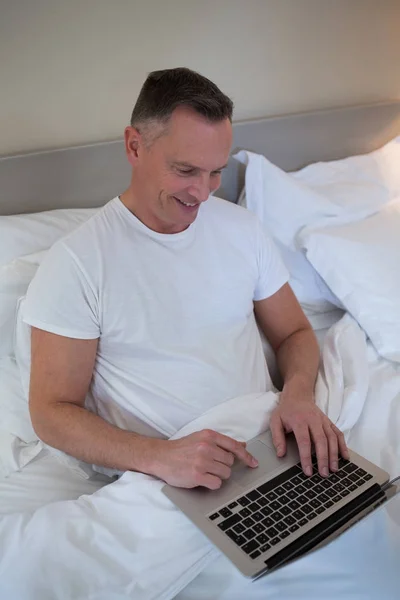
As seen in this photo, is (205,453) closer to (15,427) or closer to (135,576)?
(135,576)

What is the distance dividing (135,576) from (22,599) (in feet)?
0.51

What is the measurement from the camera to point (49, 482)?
110 cm

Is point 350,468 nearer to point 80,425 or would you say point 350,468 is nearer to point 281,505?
point 281,505

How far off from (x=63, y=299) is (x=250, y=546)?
0.52 meters

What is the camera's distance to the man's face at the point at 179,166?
1.05m

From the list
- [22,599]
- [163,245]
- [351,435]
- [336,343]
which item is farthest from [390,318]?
[22,599]

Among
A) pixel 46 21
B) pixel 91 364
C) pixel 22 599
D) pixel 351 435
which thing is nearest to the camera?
pixel 22 599

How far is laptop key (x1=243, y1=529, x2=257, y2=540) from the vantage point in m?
0.83

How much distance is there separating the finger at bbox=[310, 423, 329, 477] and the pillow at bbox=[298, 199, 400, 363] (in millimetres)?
481

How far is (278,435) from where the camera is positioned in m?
1.06

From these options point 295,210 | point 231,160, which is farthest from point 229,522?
point 231,160

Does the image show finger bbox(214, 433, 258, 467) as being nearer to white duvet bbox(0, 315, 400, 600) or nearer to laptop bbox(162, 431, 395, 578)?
laptop bbox(162, 431, 395, 578)

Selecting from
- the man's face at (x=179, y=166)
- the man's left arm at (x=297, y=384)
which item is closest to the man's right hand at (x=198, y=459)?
the man's left arm at (x=297, y=384)

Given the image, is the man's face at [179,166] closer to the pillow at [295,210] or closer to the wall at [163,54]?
the wall at [163,54]
